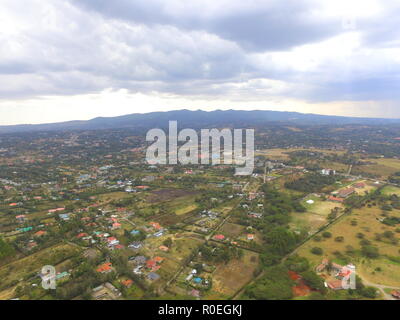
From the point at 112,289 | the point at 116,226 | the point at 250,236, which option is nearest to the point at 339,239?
the point at 250,236

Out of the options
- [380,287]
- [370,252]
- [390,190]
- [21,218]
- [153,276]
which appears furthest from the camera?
[390,190]

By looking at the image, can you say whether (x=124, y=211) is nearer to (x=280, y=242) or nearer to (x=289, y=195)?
(x=280, y=242)

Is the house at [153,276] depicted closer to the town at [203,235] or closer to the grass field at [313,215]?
the town at [203,235]

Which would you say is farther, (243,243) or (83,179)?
(83,179)

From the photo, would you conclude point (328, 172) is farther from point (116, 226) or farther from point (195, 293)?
point (195, 293)

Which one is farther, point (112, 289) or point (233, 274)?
point (233, 274)

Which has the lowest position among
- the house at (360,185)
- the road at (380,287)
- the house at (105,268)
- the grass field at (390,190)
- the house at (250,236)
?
the road at (380,287)

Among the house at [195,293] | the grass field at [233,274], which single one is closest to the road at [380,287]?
the grass field at [233,274]

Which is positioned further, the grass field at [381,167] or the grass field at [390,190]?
the grass field at [381,167]

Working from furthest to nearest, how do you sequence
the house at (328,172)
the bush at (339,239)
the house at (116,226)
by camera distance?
the house at (328,172) < the house at (116,226) < the bush at (339,239)

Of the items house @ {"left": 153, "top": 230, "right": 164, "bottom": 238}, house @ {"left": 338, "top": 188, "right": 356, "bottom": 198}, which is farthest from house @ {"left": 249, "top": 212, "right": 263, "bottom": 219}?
house @ {"left": 338, "top": 188, "right": 356, "bottom": 198}

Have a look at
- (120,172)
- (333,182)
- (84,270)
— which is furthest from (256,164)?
(84,270)
